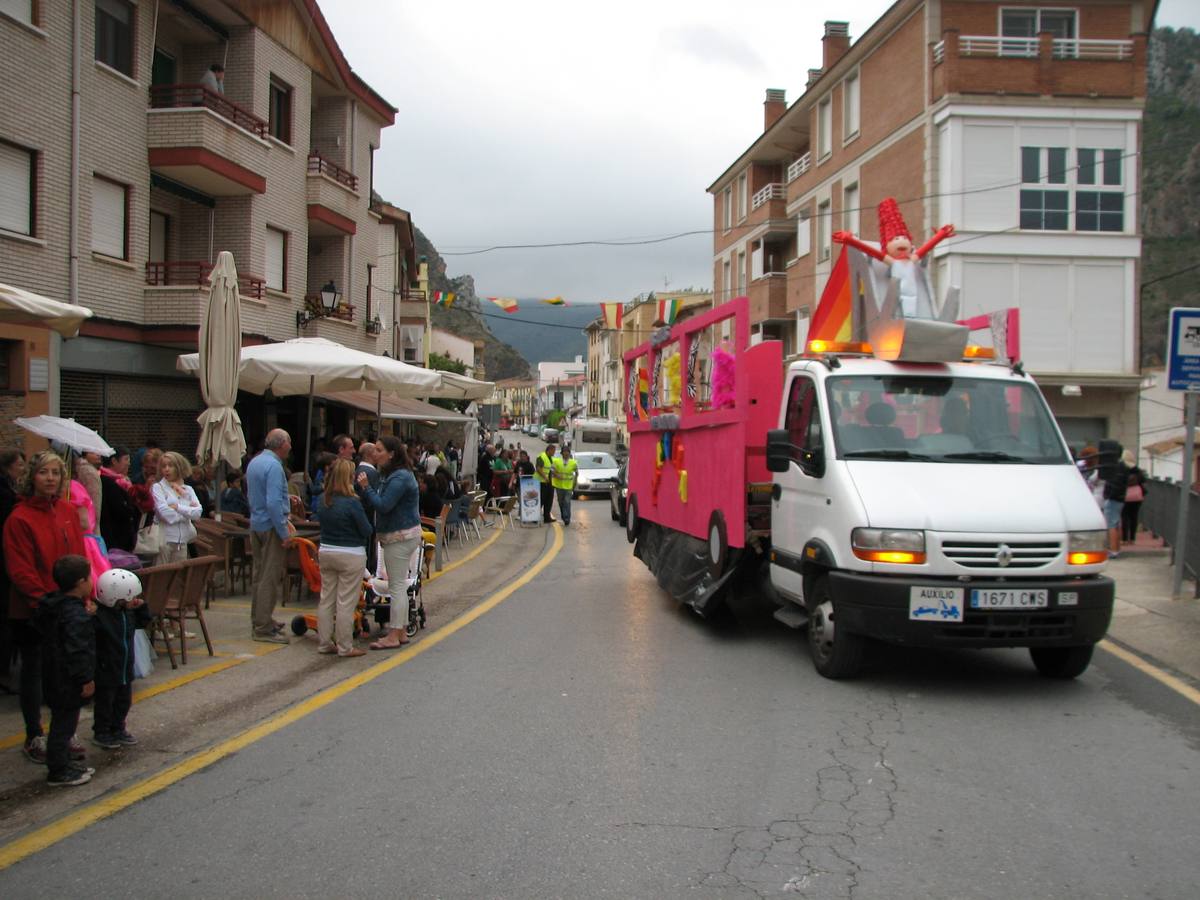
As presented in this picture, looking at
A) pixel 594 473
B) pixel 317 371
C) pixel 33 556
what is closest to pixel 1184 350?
pixel 317 371

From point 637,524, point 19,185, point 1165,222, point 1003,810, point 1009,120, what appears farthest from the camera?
point 1165,222

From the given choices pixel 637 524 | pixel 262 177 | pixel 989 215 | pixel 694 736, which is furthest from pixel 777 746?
pixel 989 215

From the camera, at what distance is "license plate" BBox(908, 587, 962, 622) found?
21.6 feet

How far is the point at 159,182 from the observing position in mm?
18188

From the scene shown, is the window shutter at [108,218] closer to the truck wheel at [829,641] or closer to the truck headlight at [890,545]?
the truck wheel at [829,641]

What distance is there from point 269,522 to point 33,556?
11.7 ft

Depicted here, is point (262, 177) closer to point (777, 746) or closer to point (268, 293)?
point (268, 293)

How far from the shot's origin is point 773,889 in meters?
3.87

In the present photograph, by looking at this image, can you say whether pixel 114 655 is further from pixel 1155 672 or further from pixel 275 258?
pixel 275 258

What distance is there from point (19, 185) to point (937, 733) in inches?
584

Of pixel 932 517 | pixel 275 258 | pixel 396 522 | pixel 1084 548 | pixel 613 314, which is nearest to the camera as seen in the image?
pixel 932 517

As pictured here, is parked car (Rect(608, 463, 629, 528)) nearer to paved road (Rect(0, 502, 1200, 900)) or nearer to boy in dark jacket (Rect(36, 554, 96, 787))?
paved road (Rect(0, 502, 1200, 900))

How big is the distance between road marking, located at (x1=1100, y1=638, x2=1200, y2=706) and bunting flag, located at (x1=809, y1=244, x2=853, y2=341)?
359 cm

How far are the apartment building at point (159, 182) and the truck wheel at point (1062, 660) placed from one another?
13.7 meters
